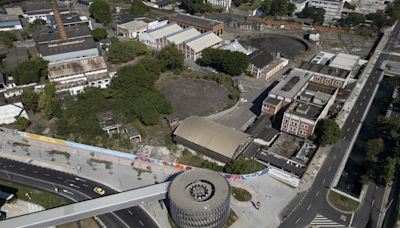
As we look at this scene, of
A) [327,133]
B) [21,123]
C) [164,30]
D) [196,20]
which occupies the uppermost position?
[196,20]

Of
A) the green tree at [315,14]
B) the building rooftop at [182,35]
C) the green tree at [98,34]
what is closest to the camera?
the building rooftop at [182,35]

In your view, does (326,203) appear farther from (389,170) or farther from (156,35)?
(156,35)

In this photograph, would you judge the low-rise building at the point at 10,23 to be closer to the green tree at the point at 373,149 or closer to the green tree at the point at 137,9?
the green tree at the point at 137,9

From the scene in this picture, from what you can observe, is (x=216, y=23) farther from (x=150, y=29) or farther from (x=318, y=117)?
(x=318, y=117)

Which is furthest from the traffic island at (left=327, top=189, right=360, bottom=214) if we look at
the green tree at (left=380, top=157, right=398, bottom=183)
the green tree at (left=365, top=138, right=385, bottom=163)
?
the green tree at (left=365, top=138, right=385, bottom=163)

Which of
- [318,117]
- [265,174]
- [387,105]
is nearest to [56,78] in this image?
[265,174]

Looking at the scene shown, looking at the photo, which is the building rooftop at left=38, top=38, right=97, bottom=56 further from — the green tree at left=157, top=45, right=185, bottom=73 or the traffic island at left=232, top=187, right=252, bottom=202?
the traffic island at left=232, top=187, right=252, bottom=202

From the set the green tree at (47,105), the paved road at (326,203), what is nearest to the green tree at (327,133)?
the paved road at (326,203)

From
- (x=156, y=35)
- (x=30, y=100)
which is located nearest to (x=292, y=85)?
(x=156, y=35)
